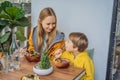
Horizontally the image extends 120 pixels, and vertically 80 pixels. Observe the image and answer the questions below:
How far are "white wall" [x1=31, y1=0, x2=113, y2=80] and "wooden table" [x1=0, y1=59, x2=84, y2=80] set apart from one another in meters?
0.50

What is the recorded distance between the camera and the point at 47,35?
1972 millimetres

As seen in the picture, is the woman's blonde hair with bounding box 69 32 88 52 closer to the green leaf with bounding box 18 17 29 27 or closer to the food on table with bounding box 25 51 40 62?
the food on table with bounding box 25 51 40 62

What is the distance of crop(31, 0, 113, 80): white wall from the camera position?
72.4 inches

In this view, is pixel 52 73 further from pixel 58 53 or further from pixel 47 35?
pixel 47 35

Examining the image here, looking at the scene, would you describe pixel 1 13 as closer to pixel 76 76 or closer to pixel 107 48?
pixel 76 76

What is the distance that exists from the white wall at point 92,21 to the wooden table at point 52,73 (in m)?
0.50

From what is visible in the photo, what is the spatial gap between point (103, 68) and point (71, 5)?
0.71 metres

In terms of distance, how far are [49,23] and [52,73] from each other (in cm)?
61

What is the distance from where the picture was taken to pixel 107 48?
1.87 m

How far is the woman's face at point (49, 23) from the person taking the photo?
1.86 meters

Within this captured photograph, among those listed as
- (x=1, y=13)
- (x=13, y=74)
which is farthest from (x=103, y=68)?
(x=1, y=13)

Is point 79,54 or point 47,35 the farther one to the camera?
point 47,35

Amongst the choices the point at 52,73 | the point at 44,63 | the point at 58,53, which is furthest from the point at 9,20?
the point at 58,53

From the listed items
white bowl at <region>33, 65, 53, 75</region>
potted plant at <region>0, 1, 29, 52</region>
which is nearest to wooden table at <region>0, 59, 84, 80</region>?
white bowl at <region>33, 65, 53, 75</region>
